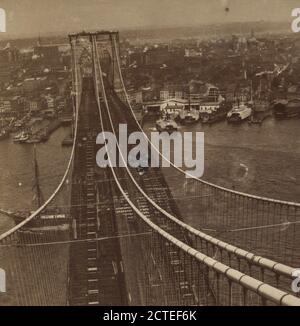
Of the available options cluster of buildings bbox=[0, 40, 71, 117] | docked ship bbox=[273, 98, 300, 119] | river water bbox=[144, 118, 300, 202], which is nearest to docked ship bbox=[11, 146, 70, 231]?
cluster of buildings bbox=[0, 40, 71, 117]

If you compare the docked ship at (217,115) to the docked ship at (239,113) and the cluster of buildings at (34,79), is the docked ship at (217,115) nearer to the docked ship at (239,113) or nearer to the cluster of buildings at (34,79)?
the docked ship at (239,113)

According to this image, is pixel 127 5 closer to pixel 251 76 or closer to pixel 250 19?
pixel 250 19

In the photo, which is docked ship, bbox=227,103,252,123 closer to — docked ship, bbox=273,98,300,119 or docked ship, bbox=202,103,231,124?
docked ship, bbox=202,103,231,124

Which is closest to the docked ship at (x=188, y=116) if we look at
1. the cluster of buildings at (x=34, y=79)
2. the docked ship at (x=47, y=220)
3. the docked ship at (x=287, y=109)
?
the docked ship at (x=287, y=109)

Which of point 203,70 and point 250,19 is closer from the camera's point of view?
point 250,19

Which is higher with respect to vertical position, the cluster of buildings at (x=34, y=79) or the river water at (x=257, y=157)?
the cluster of buildings at (x=34, y=79)

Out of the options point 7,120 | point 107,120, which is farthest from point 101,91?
point 7,120
